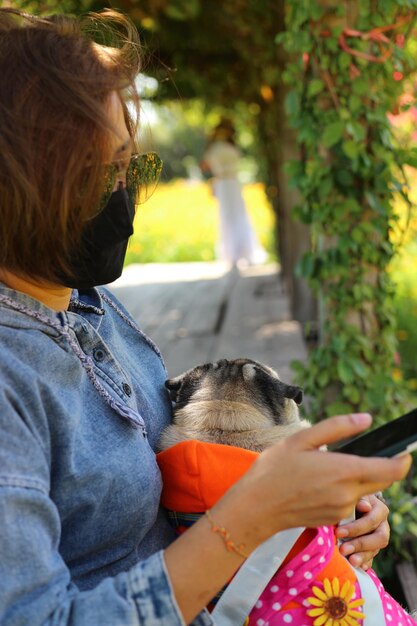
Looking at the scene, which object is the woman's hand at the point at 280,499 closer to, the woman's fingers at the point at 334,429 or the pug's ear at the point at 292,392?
the woman's fingers at the point at 334,429

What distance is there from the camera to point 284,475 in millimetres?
→ 1127

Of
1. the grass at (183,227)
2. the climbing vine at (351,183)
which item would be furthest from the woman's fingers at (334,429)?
the grass at (183,227)

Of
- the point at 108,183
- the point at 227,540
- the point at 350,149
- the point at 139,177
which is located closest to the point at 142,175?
the point at 139,177

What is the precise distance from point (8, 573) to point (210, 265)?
44.8 ft

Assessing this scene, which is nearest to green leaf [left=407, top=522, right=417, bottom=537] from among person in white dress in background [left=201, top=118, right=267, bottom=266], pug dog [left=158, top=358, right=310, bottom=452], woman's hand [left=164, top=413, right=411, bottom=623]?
pug dog [left=158, top=358, right=310, bottom=452]

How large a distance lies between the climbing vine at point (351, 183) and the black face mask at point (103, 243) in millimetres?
1916

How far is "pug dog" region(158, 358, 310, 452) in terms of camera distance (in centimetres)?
177

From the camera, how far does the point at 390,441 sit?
1.17 metres

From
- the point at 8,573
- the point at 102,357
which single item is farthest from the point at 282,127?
the point at 8,573

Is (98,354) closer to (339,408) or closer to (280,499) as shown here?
(280,499)

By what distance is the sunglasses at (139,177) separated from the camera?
53.1 inches

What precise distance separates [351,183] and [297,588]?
2155 mm

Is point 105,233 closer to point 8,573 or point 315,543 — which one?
point 8,573

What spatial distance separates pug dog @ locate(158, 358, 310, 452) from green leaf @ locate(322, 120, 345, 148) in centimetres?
138
